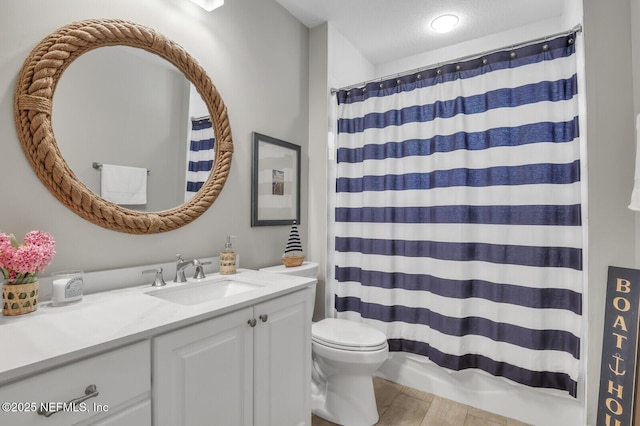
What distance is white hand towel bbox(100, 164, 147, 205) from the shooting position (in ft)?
4.26

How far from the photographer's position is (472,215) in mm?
1860

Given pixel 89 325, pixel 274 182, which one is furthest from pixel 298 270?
pixel 89 325

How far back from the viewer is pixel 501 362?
175cm

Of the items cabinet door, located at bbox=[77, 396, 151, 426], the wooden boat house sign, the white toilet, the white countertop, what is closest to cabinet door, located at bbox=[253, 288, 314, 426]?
the white countertop

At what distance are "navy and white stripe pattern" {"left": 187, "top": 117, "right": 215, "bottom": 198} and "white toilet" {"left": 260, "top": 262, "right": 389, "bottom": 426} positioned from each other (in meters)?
1.10

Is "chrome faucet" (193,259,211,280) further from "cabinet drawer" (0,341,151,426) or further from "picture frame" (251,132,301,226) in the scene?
"cabinet drawer" (0,341,151,426)

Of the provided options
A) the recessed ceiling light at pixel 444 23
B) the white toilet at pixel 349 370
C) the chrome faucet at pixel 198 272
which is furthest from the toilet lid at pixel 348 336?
the recessed ceiling light at pixel 444 23

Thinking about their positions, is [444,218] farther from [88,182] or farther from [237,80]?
[88,182]

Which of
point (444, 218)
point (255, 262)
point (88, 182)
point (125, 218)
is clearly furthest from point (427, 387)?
point (88, 182)

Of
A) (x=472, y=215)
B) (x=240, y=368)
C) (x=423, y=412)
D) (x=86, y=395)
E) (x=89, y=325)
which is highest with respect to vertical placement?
(x=472, y=215)

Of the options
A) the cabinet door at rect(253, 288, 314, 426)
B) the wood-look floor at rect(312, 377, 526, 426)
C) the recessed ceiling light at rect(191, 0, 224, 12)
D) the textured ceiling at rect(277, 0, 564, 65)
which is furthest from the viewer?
the textured ceiling at rect(277, 0, 564, 65)

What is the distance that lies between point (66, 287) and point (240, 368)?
68cm

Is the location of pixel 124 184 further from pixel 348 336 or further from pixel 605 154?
pixel 605 154

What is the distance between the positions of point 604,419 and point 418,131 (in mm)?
1742
